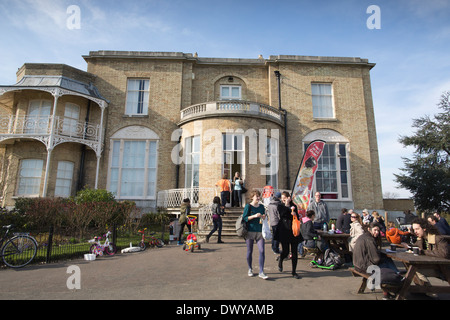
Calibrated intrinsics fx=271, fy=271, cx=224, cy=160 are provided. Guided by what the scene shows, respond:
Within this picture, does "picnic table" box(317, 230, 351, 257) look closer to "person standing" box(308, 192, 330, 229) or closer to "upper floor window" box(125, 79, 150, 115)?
"person standing" box(308, 192, 330, 229)

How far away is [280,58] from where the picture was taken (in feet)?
59.0

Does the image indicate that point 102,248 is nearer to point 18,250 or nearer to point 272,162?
point 18,250

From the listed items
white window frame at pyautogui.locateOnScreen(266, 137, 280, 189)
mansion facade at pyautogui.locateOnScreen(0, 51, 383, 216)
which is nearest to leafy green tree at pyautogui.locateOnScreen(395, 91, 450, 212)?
mansion facade at pyautogui.locateOnScreen(0, 51, 383, 216)

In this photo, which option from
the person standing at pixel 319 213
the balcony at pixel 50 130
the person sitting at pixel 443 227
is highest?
the balcony at pixel 50 130

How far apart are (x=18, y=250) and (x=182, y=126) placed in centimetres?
1058

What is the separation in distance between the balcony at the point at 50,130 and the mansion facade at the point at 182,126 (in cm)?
6

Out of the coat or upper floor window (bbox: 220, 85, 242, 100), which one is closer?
the coat

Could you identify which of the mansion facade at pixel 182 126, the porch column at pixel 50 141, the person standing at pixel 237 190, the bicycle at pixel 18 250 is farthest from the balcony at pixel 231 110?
the bicycle at pixel 18 250

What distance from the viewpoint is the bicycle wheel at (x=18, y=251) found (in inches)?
291

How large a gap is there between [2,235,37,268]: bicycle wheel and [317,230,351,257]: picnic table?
26.2ft

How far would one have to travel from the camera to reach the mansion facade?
14.9m

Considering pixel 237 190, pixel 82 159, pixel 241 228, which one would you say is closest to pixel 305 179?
pixel 237 190

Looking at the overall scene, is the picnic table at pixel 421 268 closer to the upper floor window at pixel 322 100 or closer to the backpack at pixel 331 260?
the backpack at pixel 331 260
